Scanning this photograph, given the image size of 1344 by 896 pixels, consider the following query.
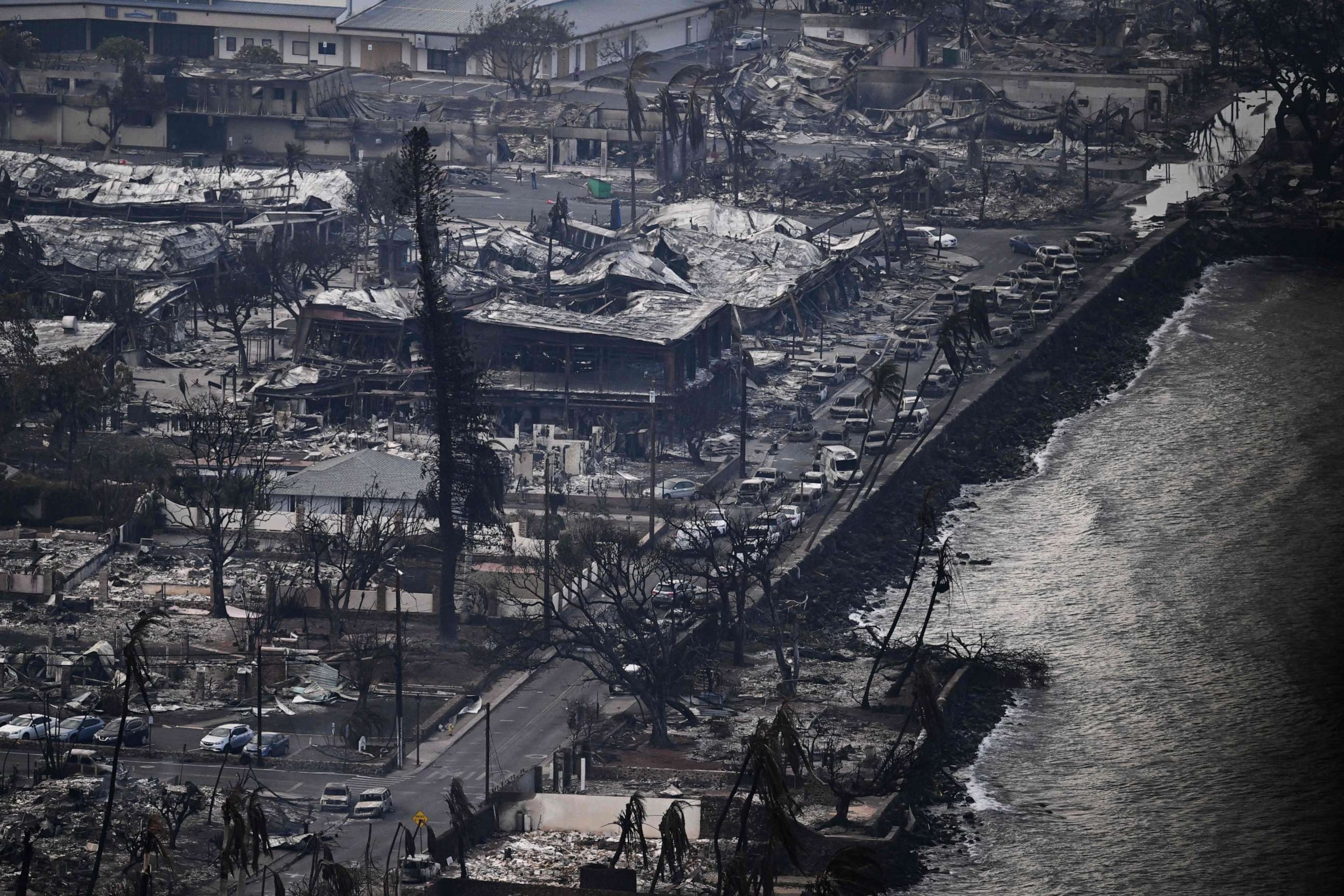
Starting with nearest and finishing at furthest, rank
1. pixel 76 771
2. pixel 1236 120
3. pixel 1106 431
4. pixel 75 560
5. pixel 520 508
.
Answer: pixel 76 771
pixel 75 560
pixel 520 508
pixel 1106 431
pixel 1236 120

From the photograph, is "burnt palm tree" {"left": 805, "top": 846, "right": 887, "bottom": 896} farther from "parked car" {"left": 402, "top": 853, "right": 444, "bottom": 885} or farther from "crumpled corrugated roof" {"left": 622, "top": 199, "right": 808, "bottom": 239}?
"crumpled corrugated roof" {"left": 622, "top": 199, "right": 808, "bottom": 239}

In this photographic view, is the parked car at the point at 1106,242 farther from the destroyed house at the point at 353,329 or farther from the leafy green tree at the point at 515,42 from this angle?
the destroyed house at the point at 353,329

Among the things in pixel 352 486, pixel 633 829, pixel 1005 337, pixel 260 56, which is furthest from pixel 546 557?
pixel 260 56

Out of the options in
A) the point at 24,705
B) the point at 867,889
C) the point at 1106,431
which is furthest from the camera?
the point at 1106,431

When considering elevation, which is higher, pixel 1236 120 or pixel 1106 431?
pixel 1236 120

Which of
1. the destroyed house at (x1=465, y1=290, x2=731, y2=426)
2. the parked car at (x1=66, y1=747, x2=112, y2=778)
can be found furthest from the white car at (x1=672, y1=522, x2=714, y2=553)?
the parked car at (x1=66, y1=747, x2=112, y2=778)

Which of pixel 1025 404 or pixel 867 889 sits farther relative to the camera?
pixel 1025 404

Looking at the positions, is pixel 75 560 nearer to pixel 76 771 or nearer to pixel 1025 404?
pixel 76 771

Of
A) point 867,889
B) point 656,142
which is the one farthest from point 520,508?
point 656,142
